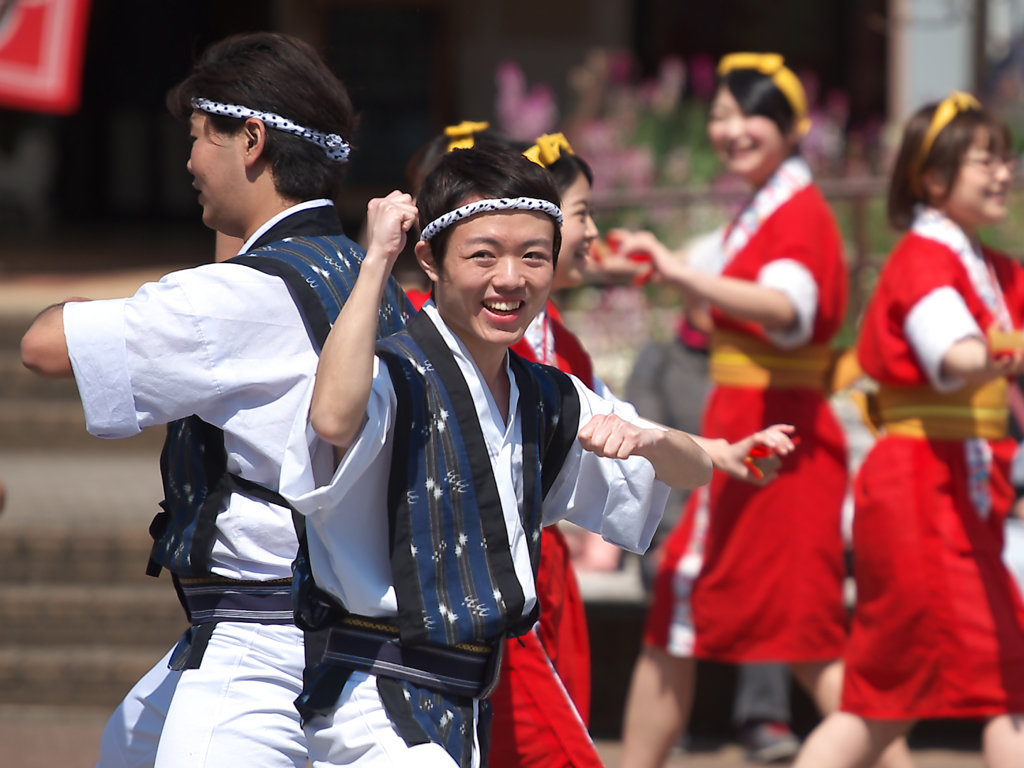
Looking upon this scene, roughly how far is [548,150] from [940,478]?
137 centimetres

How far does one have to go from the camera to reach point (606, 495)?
2.29m

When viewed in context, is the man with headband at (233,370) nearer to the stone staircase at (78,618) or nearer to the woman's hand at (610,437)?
the woman's hand at (610,437)

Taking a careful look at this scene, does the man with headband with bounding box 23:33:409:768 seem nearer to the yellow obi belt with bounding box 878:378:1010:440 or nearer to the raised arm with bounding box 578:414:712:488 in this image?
the raised arm with bounding box 578:414:712:488

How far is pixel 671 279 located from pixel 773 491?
0.70 meters

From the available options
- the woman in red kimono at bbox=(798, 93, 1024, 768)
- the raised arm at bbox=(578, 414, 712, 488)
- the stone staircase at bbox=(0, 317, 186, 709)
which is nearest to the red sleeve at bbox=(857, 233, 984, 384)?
the woman in red kimono at bbox=(798, 93, 1024, 768)

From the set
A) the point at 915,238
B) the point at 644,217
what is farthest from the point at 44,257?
the point at 915,238

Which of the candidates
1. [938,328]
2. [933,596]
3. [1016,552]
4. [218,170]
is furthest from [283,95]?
[1016,552]

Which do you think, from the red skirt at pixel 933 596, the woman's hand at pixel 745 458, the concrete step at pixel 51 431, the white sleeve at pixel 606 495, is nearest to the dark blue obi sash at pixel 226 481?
the white sleeve at pixel 606 495

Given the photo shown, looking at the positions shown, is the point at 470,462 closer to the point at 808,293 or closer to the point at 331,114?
the point at 331,114

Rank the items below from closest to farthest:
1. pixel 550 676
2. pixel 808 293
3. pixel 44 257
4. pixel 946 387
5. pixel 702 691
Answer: pixel 550 676
pixel 946 387
pixel 808 293
pixel 702 691
pixel 44 257

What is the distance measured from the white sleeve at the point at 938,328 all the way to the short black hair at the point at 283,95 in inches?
64.7

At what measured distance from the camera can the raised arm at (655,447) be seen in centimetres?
197

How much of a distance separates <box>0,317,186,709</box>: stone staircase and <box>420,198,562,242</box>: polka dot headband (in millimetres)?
3229

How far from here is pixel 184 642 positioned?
229 centimetres
